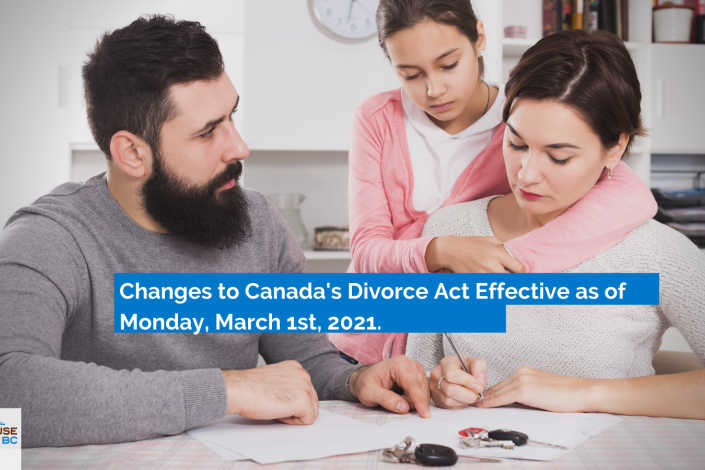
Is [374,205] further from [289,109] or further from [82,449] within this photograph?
[289,109]

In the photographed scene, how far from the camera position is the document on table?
827 millimetres

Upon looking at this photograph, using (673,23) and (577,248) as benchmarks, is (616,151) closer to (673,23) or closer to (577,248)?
(577,248)

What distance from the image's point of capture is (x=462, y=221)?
144 centimetres

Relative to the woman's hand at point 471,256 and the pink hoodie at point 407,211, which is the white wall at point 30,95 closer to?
the pink hoodie at point 407,211

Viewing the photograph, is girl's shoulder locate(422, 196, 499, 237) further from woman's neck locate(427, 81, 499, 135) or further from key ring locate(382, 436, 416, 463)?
key ring locate(382, 436, 416, 463)

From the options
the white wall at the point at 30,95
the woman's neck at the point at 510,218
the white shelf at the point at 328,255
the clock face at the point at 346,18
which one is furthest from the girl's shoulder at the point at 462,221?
the white wall at the point at 30,95

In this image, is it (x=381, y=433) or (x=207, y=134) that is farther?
(x=207, y=134)

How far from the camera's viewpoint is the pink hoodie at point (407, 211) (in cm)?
119

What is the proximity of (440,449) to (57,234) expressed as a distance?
759 mm

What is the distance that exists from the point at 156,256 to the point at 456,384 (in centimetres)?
63

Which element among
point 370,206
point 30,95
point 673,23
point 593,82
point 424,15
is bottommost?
point 370,206

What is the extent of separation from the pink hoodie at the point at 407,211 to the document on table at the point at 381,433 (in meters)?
0.31

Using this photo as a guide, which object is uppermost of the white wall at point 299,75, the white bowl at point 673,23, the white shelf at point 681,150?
the white bowl at point 673,23

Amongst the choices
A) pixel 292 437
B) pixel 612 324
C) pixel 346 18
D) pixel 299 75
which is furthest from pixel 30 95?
pixel 612 324
